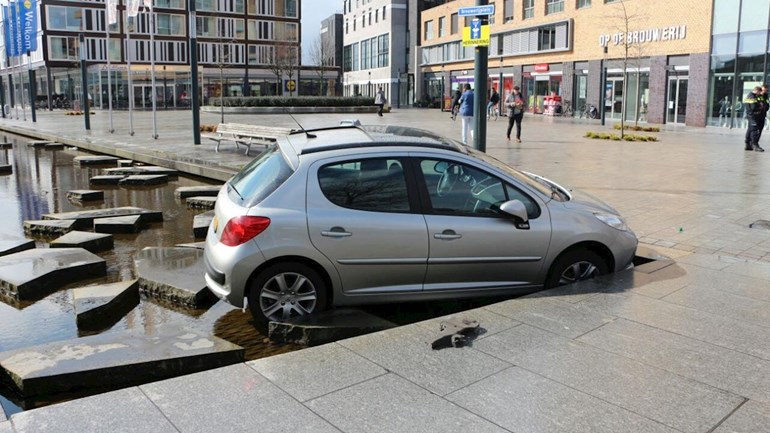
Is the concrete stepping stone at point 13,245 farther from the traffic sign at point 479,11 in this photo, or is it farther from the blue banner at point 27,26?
the blue banner at point 27,26

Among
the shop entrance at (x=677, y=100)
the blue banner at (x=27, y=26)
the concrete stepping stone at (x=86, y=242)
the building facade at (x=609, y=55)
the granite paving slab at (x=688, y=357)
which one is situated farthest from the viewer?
the blue banner at (x=27, y=26)

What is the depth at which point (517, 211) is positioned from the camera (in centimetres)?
565

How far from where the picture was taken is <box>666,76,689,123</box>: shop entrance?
35.8m

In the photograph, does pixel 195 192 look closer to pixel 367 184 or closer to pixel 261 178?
pixel 261 178

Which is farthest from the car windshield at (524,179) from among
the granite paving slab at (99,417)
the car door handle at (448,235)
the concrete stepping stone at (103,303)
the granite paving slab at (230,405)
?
the granite paving slab at (99,417)

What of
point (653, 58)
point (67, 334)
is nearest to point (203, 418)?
point (67, 334)

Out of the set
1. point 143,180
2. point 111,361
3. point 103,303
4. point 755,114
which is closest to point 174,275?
point 103,303

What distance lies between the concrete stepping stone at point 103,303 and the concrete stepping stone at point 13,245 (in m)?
1.98

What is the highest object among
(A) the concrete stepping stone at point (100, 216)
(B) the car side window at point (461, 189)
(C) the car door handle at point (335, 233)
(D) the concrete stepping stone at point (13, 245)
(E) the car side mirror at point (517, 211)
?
(B) the car side window at point (461, 189)

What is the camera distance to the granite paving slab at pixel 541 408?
359 cm

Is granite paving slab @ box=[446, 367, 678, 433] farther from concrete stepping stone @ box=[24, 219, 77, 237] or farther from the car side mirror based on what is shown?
concrete stepping stone @ box=[24, 219, 77, 237]

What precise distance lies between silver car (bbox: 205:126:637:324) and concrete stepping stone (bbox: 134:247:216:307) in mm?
694

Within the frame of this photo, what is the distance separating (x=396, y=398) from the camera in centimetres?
391

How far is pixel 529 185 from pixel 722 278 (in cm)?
216
